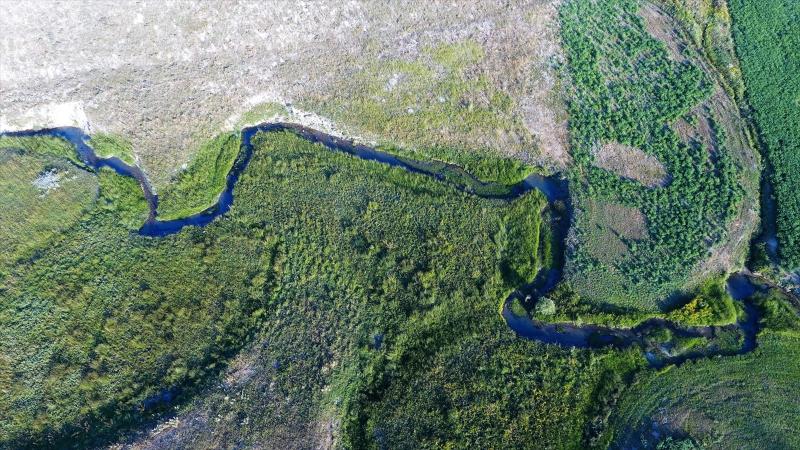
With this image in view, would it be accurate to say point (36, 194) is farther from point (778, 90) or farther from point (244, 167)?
point (778, 90)

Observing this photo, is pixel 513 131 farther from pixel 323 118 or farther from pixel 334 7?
pixel 334 7

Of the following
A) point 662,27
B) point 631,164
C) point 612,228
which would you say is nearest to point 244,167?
point 612,228

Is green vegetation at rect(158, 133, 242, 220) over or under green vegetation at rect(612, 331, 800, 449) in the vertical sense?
over

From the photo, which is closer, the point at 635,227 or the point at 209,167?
the point at 635,227

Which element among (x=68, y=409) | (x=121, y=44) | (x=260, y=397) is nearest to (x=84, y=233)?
(x=68, y=409)

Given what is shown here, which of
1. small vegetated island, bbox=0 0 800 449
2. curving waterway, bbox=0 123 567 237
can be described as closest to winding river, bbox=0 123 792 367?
curving waterway, bbox=0 123 567 237

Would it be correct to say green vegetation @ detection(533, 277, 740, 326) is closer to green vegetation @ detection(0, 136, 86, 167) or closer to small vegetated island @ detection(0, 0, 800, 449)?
small vegetated island @ detection(0, 0, 800, 449)
